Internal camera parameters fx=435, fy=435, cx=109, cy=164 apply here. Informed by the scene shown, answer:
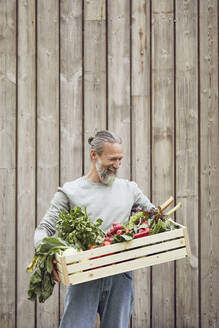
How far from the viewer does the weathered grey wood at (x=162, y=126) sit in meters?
3.70

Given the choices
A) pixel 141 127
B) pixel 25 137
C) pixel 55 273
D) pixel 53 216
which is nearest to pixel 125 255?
pixel 55 273

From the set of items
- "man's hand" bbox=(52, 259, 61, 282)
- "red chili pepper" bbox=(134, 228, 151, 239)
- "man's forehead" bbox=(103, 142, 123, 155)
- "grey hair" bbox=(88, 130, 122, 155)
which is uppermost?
"grey hair" bbox=(88, 130, 122, 155)

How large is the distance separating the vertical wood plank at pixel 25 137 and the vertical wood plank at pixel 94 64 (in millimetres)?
449

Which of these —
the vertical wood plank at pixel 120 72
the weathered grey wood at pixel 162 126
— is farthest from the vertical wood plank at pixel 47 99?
the weathered grey wood at pixel 162 126

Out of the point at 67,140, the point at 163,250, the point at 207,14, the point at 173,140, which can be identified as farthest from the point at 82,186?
the point at 207,14

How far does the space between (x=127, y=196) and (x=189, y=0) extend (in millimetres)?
1957

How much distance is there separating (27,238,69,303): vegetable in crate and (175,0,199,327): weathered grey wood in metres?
1.57

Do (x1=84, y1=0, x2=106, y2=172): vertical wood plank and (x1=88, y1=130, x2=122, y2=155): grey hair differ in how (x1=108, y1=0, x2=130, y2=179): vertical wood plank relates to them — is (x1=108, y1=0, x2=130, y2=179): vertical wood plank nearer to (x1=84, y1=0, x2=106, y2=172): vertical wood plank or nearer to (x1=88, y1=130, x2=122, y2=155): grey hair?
(x1=84, y1=0, x2=106, y2=172): vertical wood plank

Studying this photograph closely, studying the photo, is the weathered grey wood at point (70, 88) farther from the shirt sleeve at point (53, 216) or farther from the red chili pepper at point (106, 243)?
the red chili pepper at point (106, 243)

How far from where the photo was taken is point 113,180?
2.73 m

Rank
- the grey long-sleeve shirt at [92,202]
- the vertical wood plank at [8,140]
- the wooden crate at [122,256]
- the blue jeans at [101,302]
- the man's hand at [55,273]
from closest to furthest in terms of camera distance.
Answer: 1. the wooden crate at [122,256]
2. the man's hand at [55,273]
3. the blue jeans at [101,302]
4. the grey long-sleeve shirt at [92,202]
5. the vertical wood plank at [8,140]

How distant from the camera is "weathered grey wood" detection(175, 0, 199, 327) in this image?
371 centimetres

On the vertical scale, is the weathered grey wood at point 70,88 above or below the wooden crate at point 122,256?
above

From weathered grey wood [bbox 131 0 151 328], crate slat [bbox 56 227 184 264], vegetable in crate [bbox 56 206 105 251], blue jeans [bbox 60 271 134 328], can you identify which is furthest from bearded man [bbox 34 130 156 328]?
weathered grey wood [bbox 131 0 151 328]
